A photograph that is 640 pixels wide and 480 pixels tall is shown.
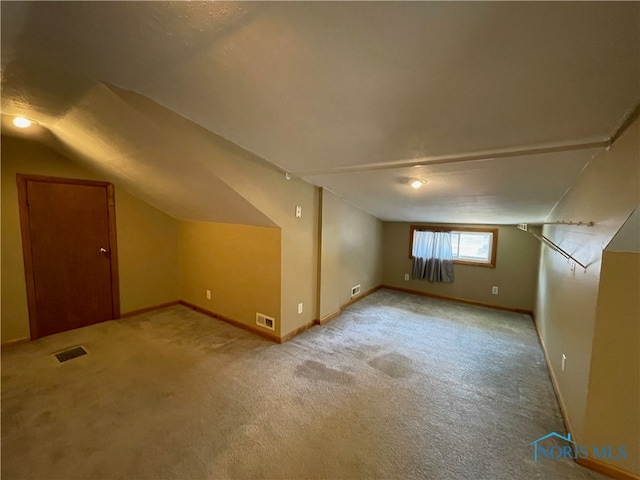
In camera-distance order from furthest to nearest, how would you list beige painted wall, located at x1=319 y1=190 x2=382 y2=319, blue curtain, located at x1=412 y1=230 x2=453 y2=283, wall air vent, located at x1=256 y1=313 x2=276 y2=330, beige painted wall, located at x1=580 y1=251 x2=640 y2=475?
blue curtain, located at x1=412 y1=230 x2=453 y2=283, beige painted wall, located at x1=319 y1=190 x2=382 y2=319, wall air vent, located at x1=256 y1=313 x2=276 y2=330, beige painted wall, located at x1=580 y1=251 x2=640 y2=475

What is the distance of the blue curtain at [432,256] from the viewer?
4.71 metres

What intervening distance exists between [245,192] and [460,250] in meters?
4.01

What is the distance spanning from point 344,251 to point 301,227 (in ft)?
3.42

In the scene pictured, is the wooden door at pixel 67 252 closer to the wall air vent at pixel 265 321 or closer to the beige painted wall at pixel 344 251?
the wall air vent at pixel 265 321

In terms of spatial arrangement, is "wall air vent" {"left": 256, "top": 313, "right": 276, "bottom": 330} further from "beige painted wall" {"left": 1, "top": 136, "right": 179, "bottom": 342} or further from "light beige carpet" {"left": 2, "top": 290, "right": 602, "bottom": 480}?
"beige painted wall" {"left": 1, "top": 136, "right": 179, "bottom": 342}

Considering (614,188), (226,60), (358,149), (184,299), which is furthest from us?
(184,299)

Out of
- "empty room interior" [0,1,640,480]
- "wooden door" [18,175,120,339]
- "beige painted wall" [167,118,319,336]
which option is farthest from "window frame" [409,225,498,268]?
"wooden door" [18,175,120,339]

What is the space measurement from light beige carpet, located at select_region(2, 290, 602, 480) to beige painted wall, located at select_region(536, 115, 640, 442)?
→ 0.98 ft

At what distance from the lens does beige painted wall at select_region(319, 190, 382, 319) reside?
353 centimetres

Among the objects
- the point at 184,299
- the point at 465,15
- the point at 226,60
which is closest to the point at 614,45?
the point at 465,15

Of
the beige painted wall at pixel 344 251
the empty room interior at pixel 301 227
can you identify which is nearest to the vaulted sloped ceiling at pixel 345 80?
the empty room interior at pixel 301 227

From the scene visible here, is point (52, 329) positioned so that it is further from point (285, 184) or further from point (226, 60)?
point (226, 60)

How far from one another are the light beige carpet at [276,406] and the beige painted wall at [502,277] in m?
1.18

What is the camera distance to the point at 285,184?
2.88 meters
